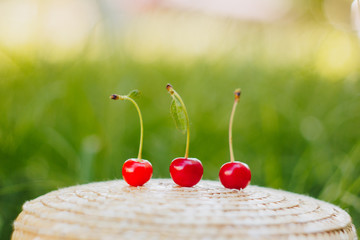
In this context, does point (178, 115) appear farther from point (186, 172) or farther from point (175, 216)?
point (175, 216)

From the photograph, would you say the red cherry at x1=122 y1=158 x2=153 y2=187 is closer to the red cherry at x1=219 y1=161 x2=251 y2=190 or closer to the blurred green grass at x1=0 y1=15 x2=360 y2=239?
the red cherry at x1=219 y1=161 x2=251 y2=190

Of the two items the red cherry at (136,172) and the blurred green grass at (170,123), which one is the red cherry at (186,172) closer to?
the red cherry at (136,172)

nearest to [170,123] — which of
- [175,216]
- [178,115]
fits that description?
[178,115]

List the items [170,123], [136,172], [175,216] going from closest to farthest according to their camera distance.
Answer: [175,216] → [136,172] → [170,123]

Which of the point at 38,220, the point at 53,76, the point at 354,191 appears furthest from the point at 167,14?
the point at 38,220

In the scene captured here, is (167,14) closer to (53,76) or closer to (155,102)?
(155,102)
